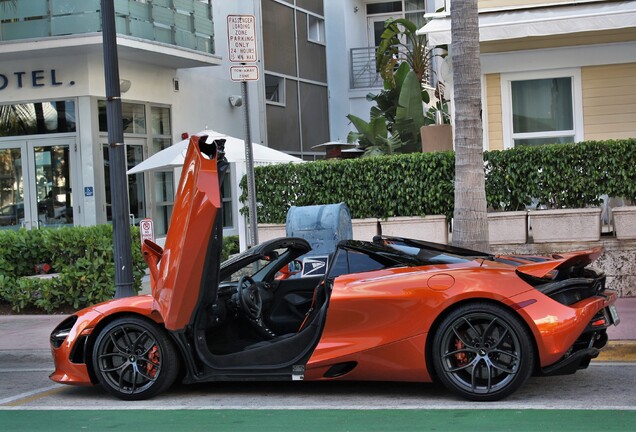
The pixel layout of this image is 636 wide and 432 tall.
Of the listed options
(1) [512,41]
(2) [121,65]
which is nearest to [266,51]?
(2) [121,65]

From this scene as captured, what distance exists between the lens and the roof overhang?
55.4ft

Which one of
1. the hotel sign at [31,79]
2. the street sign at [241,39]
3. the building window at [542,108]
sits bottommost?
the building window at [542,108]

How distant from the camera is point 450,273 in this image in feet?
21.4

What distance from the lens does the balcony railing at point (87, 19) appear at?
1692 cm

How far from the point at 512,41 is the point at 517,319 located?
820 centimetres

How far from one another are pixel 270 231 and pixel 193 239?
254 inches

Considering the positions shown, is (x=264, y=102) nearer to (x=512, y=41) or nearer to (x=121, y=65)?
(x=121, y=65)

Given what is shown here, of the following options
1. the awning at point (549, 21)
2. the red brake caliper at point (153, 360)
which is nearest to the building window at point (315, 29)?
the awning at point (549, 21)

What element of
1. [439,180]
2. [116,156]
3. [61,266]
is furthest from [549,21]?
[61,266]

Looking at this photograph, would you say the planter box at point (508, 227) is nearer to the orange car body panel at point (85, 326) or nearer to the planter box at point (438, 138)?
the planter box at point (438, 138)

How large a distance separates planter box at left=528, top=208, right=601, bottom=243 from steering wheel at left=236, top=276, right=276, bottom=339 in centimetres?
563

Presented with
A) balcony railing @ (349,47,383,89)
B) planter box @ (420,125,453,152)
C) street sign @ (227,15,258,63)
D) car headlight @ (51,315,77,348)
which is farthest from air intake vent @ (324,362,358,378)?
balcony railing @ (349,47,383,89)

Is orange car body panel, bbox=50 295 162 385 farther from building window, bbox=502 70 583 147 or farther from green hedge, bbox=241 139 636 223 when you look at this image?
building window, bbox=502 70 583 147

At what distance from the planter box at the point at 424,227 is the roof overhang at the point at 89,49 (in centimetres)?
772
